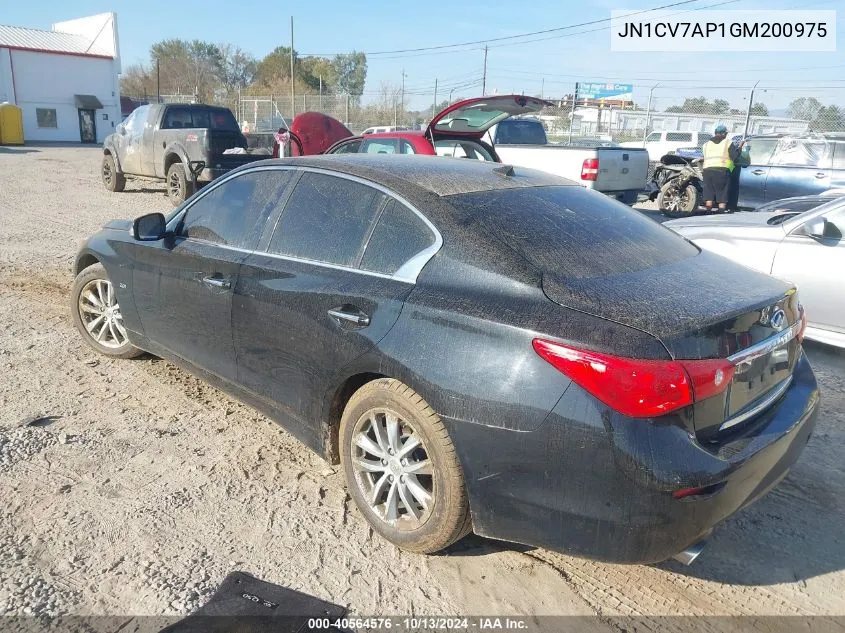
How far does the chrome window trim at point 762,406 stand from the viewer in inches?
98.4

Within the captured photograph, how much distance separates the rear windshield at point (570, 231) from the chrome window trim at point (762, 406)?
0.70 metres

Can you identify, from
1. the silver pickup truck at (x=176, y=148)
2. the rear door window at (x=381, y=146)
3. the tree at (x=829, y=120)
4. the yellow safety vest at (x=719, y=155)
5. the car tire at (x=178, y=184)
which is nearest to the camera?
the rear door window at (x=381, y=146)

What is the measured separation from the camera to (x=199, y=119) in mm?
14367

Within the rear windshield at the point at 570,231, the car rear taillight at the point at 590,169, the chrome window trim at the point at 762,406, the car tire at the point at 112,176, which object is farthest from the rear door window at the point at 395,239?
the car tire at the point at 112,176

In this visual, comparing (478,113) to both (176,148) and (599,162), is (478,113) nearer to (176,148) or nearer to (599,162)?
Answer: (599,162)

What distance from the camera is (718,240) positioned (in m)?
6.16

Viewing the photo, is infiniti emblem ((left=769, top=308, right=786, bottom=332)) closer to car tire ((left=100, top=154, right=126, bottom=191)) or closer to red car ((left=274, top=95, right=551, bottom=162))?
red car ((left=274, top=95, right=551, bottom=162))

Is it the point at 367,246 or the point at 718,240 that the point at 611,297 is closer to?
the point at 367,246

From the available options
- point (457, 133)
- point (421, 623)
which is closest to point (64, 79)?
point (457, 133)

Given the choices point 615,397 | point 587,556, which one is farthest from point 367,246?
point 587,556

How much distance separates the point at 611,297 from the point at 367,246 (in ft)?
3.72

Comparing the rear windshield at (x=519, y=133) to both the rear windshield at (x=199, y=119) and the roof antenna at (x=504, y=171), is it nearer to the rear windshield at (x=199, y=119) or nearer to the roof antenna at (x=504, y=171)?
the rear windshield at (x=199, y=119)

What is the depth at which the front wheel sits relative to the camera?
13609 mm

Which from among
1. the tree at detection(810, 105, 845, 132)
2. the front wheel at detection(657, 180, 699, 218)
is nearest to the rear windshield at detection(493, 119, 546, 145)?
the front wheel at detection(657, 180, 699, 218)
